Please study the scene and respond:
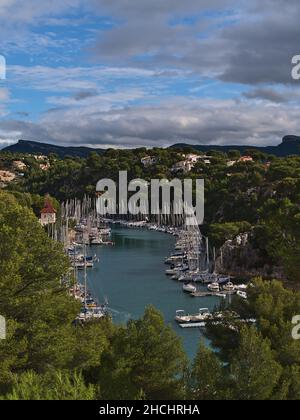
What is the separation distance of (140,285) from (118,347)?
2799cm

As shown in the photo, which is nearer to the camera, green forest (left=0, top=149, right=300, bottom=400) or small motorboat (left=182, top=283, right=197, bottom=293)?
green forest (left=0, top=149, right=300, bottom=400)

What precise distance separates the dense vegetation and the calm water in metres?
11.4

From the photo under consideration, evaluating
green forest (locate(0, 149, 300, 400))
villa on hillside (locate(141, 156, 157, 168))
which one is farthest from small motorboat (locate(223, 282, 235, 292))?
villa on hillside (locate(141, 156, 157, 168))

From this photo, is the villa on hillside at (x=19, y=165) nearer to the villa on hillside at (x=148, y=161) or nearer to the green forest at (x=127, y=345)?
the villa on hillside at (x=148, y=161)

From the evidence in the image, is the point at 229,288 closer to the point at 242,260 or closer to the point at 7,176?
the point at 242,260

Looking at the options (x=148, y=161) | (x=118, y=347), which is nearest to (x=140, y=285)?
(x=118, y=347)

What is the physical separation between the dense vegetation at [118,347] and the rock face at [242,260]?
27.9 metres

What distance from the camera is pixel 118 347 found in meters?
13.6

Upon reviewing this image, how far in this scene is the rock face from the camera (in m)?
43.1

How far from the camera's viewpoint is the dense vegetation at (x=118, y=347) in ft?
39.0

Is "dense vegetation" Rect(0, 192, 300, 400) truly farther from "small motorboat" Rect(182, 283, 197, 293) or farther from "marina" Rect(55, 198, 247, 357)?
"small motorboat" Rect(182, 283, 197, 293)

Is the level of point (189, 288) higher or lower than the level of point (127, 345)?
lower

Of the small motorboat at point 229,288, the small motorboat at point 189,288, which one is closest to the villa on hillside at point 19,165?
the small motorboat at point 189,288

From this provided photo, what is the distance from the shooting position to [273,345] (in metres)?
14.0
